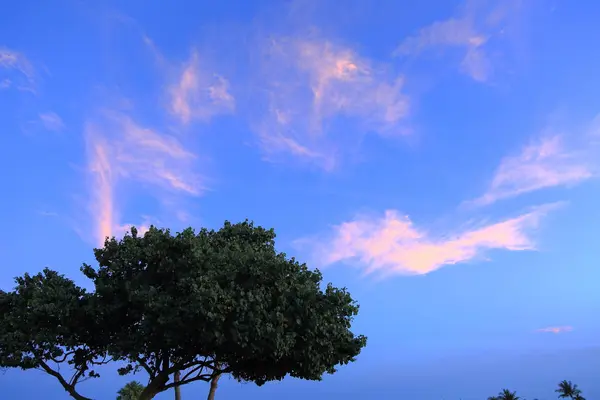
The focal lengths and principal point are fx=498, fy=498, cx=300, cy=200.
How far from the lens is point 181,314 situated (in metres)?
19.6

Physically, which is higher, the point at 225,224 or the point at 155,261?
the point at 225,224

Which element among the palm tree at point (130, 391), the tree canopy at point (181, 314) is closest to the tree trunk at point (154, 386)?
the tree canopy at point (181, 314)

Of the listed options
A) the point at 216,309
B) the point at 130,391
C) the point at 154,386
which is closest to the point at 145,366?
the point at 154,386

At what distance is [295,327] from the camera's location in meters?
21.2

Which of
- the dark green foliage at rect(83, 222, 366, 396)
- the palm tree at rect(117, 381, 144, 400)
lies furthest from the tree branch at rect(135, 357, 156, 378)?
the palm tree at rect(117, 381, 144, 400)

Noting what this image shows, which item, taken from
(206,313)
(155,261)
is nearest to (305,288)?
(206,313)

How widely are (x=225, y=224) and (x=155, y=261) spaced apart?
8.00 meters

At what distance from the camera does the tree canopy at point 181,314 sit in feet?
64.2

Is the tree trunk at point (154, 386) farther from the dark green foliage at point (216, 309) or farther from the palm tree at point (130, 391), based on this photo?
the palm tree at point (130, 391)

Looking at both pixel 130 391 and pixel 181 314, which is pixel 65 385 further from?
pixel 130 391

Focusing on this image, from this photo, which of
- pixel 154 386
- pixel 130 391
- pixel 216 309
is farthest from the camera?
pixel 130 391

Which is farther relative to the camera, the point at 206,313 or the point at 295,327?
the point at 295,327

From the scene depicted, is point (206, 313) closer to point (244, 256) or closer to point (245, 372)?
point (244, 256)

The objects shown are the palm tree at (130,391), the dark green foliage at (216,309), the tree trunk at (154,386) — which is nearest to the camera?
the dark green foliage at (216,309)
